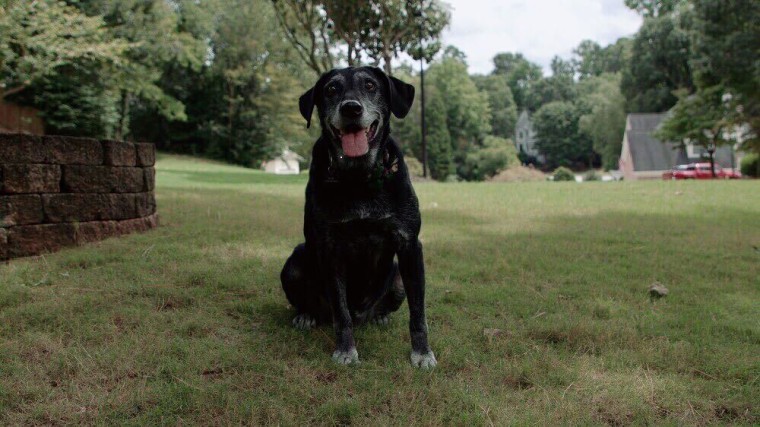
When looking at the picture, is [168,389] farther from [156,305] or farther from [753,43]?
[753,43]

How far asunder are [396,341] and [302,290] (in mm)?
739

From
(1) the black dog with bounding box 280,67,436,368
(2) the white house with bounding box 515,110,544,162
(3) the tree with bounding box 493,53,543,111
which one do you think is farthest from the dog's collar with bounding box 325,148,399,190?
(3) the tree with bounding box 493,53,543,111

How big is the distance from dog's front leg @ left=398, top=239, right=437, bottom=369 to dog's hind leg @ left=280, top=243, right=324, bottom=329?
0.77m

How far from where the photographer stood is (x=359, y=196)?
3148 millimetres

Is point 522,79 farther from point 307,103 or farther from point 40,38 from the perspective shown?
point 307,103

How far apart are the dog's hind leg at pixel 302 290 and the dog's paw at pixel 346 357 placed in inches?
24.3

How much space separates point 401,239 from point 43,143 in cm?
453

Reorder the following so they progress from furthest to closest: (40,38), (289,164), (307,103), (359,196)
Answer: (289,164)
(40,38)
(307,103)
(359,196)

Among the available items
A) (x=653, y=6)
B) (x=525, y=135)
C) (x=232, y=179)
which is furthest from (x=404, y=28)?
(x=525, y=135)

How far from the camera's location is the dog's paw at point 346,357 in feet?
10.4

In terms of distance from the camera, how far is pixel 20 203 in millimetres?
5590

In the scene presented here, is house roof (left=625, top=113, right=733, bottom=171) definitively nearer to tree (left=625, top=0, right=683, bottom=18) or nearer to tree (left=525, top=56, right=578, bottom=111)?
tree (left=625, top=0, right=683, bottom=18)

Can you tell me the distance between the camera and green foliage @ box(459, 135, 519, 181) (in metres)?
60.3

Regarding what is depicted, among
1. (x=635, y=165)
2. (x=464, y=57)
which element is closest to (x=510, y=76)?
(x=464, y=57)
